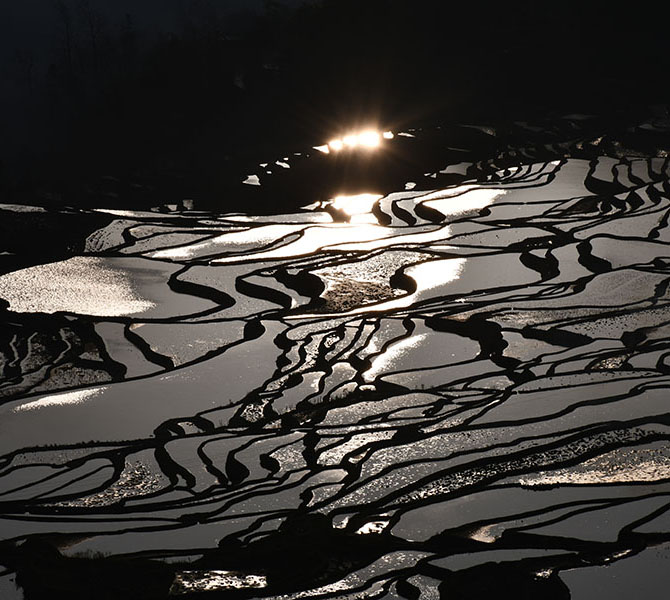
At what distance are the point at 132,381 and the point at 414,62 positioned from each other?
622cm

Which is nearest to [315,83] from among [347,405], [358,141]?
[358,141]

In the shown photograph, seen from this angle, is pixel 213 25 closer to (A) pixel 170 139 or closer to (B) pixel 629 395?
(A) pixel 170 139

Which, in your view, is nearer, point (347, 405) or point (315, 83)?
point (347, 405)

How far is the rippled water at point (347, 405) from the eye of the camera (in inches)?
89.3

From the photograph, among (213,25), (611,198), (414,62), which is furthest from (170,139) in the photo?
(611,198)

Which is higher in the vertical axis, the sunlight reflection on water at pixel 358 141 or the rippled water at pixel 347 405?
the sunlight reflection on water at pixel 358 141

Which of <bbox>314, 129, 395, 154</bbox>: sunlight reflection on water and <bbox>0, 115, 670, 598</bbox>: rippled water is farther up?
<bbox>314, 129, 395, 154</bbox>: sunlight reflection on water

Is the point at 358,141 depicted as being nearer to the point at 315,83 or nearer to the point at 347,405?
the point at 315,83

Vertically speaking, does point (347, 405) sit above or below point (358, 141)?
below

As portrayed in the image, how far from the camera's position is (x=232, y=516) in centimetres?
246

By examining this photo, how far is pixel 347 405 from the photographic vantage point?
3.21 m

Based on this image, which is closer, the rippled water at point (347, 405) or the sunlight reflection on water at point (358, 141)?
the rippled water at point (347, 405)

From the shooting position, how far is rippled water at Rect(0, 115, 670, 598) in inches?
89.3

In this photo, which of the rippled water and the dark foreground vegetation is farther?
the dark foreground vegetation
